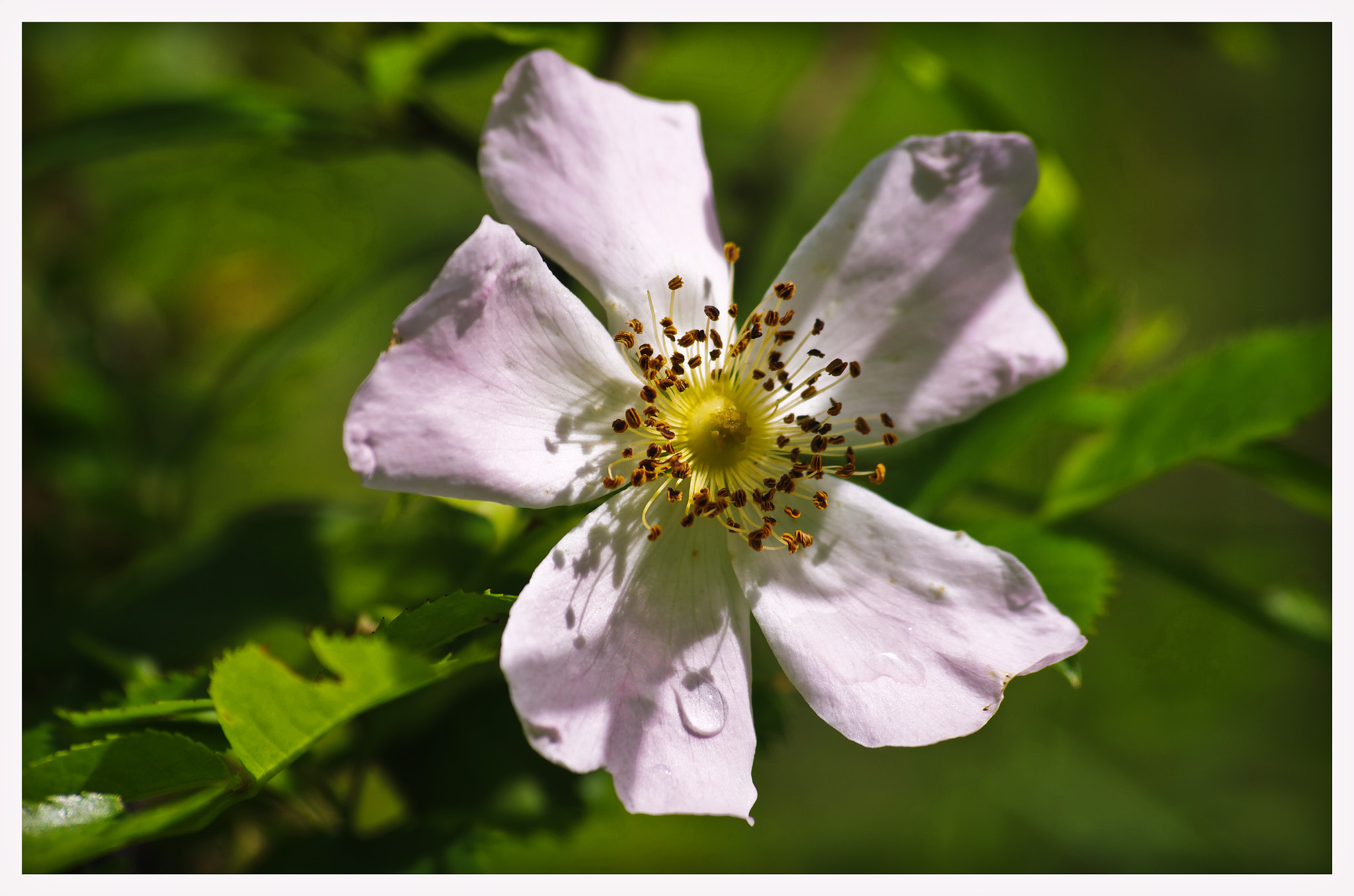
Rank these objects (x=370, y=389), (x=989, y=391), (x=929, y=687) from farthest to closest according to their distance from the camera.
Result: (x=989, y=391) < (x=929, y=687) < (x=370, y=389)

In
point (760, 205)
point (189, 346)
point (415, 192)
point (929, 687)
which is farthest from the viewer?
point (415, 192)

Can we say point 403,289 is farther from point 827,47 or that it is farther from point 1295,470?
point 1295,470

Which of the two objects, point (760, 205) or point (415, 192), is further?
point (415, 192)

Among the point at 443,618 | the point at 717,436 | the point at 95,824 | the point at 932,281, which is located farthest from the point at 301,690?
the point at 932,281

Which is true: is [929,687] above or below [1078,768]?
above

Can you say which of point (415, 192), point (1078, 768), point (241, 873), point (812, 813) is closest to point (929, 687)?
point (241, 873)

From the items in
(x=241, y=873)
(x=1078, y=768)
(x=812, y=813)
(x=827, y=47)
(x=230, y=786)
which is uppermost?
(x=827, y=47)

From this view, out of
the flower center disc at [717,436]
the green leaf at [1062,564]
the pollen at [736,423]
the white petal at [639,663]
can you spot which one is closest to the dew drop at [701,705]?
the white petal at [639,663]

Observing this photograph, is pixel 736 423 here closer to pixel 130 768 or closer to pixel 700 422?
pixel 700 422
